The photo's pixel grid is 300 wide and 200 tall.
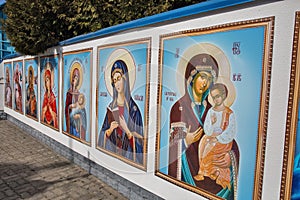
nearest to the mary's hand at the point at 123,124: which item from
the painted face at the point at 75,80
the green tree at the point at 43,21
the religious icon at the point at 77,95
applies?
the religious icon at the point at 77,95

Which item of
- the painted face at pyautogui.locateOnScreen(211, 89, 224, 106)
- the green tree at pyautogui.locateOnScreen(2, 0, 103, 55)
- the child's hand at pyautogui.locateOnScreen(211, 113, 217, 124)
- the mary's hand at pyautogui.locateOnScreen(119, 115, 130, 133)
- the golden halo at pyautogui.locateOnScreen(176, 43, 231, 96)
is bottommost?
the mary's hand at pyautogui.locateOnScreen(119, 115, 130, 133)

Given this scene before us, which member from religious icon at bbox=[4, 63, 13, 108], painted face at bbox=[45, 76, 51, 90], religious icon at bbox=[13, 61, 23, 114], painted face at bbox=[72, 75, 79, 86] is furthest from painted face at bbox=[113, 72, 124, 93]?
religious icon at bbox=[4, 63, 13, 108]

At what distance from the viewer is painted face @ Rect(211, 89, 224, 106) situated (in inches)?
98.3

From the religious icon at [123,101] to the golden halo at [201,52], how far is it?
68 centimetres

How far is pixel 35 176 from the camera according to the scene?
4586 millimetres

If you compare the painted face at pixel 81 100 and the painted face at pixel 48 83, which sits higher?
the painted face at pixel 48 83

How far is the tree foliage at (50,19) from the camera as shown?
573 centimetres

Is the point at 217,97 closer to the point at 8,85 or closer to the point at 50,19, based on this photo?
the point at 50,19

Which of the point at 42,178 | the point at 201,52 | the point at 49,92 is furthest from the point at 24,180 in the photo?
the point at 201,52

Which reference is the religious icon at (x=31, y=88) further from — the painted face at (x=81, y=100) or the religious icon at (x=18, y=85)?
the painted face at (x=81, y=100)

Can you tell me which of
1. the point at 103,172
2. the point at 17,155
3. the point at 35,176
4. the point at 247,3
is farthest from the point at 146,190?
the point at 17,155

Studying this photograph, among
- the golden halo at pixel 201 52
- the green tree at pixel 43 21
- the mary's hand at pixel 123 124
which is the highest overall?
the green tree at pixel 43 21

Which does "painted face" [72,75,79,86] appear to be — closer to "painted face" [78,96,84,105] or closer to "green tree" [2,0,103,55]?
"painted face" [78,96,84,105]

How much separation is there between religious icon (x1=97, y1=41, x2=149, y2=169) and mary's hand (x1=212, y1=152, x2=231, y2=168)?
1.25 m
